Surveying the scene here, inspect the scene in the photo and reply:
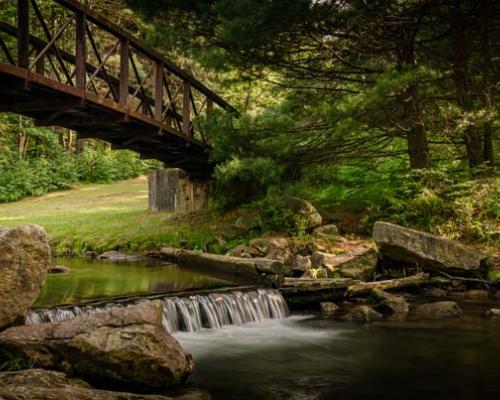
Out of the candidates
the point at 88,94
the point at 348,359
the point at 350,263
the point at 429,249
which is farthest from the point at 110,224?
the point at 348,359

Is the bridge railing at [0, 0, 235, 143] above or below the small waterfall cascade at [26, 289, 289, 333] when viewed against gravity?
above

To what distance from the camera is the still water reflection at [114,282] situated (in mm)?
11250

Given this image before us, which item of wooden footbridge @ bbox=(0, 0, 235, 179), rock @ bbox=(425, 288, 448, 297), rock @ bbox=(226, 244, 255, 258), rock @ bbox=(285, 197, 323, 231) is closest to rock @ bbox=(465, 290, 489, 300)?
rock @ bbox=(425, 288, 448, 297)

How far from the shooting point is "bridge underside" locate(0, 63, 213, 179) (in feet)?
34.6

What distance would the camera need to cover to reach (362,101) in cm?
1297

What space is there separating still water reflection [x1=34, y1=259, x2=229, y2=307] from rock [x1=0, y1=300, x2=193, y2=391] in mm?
3070

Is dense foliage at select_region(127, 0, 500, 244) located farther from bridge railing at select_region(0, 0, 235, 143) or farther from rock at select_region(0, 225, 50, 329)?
rock at select_region(0, 225, 50, 329)

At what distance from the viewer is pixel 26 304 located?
7.80m

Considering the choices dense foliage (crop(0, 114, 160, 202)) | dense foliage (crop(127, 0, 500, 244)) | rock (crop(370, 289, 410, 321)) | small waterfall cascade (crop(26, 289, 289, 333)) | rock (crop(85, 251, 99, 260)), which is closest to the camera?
small waterfall cascade (crop(26, 289, 289, 333))

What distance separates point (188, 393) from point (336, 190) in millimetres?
11752

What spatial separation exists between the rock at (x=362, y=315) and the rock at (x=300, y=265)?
247cm

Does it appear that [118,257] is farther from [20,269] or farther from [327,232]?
[20,269]

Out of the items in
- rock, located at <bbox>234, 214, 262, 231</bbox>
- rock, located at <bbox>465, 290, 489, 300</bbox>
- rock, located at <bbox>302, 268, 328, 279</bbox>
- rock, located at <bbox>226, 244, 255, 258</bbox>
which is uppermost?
rock, located at <bbox>234, 214, 262, 231</bbox>

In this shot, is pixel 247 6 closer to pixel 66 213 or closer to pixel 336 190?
pixel 336 190
